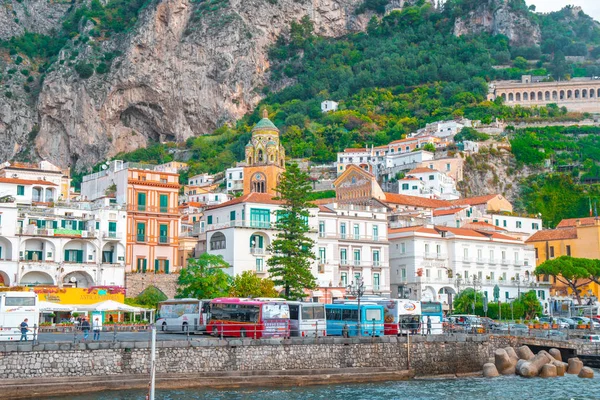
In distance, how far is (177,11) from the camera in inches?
6944

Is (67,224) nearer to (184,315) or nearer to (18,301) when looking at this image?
(184,315)

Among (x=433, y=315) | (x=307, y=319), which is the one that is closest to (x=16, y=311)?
(x=307, y=319)

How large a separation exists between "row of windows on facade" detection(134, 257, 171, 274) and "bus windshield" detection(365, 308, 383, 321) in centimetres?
2517

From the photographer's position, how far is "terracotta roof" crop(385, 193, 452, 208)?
3816 inches

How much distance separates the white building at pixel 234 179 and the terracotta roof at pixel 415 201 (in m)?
32.5

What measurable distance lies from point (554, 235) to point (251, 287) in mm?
45168

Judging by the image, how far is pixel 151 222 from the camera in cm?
6631

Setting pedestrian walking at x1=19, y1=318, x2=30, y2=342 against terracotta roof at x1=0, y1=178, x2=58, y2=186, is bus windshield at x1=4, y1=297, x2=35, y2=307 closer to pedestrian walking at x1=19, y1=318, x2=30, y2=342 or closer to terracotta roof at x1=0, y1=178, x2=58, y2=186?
pedestrian walking at x1=19, y1=318, x2=30, y2=342

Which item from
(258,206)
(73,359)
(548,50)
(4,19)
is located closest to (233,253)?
(258,206)

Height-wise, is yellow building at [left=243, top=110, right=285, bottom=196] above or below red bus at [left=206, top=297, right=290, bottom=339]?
above

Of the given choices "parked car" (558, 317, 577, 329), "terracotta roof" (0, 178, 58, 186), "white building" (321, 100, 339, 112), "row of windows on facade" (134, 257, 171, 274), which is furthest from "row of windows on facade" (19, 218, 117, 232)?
"white building" (321, 100, 339, 112)

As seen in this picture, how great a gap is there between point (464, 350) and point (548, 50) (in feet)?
532

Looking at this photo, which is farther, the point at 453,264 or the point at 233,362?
the point at 453,264

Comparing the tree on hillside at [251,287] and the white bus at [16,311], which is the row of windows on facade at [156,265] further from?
the white bus at [16,311]
